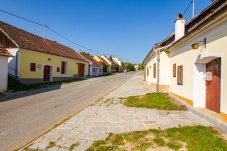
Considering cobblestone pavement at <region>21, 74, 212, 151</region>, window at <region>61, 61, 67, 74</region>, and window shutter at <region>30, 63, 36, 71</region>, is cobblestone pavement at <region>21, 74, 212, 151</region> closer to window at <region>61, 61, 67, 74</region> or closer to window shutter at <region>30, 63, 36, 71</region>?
window shutter at <region>30, 63, 36, 71</region>

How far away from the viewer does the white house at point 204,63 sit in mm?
5164

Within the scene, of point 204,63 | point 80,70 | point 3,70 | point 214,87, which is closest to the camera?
point 214,87

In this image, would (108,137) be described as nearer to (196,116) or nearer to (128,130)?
(128,130)

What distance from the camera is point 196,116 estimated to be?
6.42m

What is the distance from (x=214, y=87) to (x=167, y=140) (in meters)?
3.41

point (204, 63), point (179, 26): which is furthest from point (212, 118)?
point (179, 26)

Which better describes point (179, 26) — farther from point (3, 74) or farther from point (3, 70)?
point (3, 74)

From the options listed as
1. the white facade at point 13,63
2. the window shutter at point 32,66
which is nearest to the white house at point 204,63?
the white facade at point 13,63

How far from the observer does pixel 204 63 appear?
718 centimetres

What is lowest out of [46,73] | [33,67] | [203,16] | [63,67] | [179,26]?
[46,73]

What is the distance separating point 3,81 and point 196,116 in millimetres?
12461

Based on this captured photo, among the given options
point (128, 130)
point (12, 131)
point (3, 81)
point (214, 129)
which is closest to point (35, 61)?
point (3, 81)

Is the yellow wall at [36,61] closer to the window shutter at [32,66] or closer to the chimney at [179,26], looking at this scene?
the window shutter at [32,66]

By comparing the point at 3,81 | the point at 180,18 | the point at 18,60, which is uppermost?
the point at 180,18
